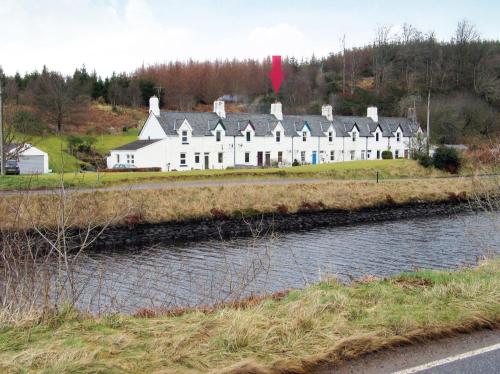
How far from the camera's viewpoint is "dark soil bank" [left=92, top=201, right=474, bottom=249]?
26.4 m

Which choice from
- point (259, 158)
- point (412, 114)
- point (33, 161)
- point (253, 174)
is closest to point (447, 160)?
point (253, 174)

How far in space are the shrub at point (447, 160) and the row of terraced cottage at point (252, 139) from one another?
30.4 feet

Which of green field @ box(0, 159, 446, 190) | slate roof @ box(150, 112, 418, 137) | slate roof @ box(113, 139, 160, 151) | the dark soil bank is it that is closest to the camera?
the dark soil bank

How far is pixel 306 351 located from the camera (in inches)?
236

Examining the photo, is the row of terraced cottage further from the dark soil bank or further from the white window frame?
the dark soil bank

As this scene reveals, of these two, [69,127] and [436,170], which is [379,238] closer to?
[436,170]

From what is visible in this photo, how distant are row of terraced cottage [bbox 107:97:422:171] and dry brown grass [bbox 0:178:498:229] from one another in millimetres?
22257

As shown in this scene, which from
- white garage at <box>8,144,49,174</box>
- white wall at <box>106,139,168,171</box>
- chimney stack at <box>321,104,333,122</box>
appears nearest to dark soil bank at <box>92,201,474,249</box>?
white wall at <box>106,139,168,171</box>

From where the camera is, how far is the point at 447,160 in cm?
5072

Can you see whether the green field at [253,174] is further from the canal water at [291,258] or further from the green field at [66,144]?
the green field at [66,144]

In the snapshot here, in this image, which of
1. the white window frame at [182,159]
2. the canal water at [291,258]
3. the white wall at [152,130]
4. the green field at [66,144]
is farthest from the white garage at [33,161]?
the canal water at [291,258]

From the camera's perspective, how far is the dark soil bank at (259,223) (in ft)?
86.7

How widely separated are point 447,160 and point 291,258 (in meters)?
35.1

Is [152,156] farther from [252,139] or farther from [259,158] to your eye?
[259,158]
